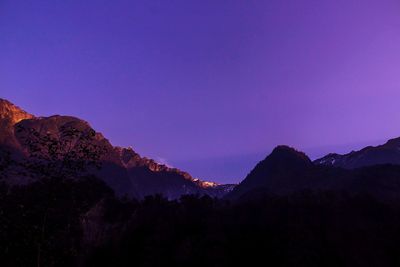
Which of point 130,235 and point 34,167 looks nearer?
point 34,167

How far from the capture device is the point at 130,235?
186750 millimetres

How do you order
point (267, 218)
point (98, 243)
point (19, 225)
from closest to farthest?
point (19, 225) < point (98, 243) < point (267, 218)

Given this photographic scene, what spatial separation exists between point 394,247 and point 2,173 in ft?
506

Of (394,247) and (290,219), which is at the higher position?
(290,219)

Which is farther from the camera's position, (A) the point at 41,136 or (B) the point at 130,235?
(B) the point at 130,235

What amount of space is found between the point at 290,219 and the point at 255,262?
2491cm

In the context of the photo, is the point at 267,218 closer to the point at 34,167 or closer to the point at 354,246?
the point at 354,246

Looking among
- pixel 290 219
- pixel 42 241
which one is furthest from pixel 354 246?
pixel 42 241

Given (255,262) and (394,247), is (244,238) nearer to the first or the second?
(255,262)

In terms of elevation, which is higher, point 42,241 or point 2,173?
point 2,173

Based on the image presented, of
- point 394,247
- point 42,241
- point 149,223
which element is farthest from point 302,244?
point 42,241

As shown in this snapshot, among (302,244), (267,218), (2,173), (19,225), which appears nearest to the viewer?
(2,173)

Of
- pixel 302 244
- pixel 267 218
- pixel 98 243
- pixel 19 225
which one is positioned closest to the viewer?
pixel 19 225

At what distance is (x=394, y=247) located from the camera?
164 meters
